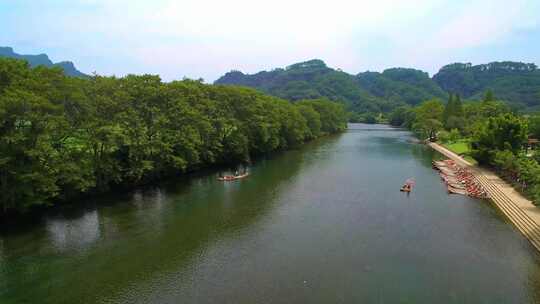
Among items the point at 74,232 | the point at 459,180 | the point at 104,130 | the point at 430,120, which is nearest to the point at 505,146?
the point at 459,180

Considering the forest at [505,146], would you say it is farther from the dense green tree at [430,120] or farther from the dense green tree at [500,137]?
the dense green tree at [430,120]

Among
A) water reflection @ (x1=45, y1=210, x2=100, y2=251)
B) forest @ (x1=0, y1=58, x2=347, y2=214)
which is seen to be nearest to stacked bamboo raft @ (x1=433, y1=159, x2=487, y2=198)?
forest @ (x1=0, y1=58, x2=347, y2=214)

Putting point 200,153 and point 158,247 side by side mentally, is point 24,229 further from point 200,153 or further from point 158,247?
point 200,153

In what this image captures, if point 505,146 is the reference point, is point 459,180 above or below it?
below

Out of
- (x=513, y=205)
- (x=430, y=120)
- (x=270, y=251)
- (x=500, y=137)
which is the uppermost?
(x=430, y=120)

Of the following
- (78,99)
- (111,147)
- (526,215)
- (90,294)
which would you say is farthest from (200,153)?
(526,215)

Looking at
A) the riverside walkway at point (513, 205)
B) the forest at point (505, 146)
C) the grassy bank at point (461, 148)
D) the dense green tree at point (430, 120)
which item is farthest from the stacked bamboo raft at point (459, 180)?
the dense green tree at point (430, 120)

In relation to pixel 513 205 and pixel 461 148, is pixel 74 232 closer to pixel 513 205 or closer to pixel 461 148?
pixel 513 205

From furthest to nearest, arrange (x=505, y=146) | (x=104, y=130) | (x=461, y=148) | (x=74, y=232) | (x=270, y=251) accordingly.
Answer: (x=461, y=148) < (x=505, y=146) < (x=104, y=130) < (x=74, y=232) < (x=270, y=251)

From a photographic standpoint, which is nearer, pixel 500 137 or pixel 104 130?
pixel 104 130
